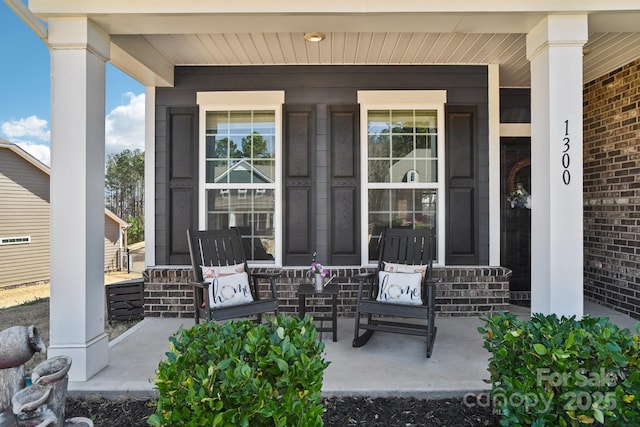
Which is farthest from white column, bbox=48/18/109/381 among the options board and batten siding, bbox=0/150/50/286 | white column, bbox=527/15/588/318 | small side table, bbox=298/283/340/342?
board and batten siding, bbox=0/150/50/286

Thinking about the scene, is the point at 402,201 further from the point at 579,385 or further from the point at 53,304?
the point at 53,304

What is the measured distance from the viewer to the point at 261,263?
4.72 metres

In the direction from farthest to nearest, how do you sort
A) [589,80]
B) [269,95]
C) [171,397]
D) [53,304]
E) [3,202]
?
[3,202]
[589,80]
[269,95]
[53,304]
[171,397]

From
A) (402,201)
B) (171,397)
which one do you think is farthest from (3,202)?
(171,397)

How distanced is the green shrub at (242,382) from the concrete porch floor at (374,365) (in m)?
0.79

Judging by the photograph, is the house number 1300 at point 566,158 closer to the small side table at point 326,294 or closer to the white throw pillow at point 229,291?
A: the small side table at point 326,294

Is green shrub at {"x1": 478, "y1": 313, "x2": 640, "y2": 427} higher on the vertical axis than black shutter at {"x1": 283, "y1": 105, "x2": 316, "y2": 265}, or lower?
lower

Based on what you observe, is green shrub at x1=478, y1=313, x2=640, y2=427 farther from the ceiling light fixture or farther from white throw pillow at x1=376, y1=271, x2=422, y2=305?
the ceiling light fixture

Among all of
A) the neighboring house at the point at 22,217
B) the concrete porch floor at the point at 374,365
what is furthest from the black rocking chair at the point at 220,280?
the neighboring house at the point at 22,217

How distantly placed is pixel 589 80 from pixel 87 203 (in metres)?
5.84

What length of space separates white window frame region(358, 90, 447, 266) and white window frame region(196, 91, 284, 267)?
96 cm

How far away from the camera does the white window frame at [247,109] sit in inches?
183

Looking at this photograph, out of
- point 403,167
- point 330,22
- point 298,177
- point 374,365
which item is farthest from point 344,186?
point 374,365
